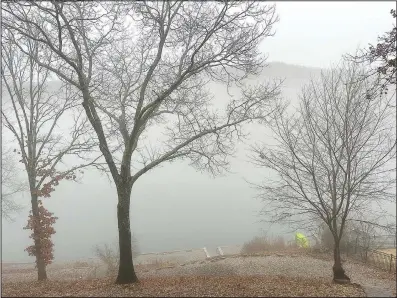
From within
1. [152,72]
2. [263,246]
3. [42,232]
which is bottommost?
[263,246]

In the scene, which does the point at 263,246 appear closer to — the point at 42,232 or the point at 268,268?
the point at 268,268

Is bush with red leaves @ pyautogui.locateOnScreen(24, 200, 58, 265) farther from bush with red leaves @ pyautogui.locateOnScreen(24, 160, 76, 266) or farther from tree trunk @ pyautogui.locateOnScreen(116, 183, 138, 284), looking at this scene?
tree trunk @ pyautogui.locateOnScreen(116, 183, 138, 284)

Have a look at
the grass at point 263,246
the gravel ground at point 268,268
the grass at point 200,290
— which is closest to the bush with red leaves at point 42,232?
the gravel ground at point 268,268

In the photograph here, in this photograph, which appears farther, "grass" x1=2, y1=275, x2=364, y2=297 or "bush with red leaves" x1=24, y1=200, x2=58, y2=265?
"bush with red leaves" x1=24, y1=200, x2=58, y2=265

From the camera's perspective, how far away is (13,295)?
899 cm

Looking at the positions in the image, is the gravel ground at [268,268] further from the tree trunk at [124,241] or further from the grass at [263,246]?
the grass at [263,246]

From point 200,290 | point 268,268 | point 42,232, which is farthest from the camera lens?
point 268,268

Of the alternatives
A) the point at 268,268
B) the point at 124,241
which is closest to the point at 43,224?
the point at 124,241

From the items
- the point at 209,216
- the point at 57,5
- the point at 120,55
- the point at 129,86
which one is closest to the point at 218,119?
the point at 129,86

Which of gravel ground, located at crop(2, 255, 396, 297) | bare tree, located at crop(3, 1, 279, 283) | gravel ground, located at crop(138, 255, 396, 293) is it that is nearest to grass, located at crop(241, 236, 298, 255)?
gravel ground, located at crop(2, 255, 396, 297)

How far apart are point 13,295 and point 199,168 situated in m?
6.83

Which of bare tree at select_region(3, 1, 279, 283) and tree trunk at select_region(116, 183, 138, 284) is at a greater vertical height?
bare tree at select_region(3, 1, 279, 283)

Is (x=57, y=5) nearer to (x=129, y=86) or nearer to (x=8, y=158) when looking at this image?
(x=129, y=86)

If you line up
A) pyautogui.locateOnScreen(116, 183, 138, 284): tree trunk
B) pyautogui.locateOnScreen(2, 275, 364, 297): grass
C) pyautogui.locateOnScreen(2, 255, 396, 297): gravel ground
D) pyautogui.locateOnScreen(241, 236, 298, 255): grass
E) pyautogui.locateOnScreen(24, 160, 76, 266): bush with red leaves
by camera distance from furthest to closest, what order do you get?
pyautogui.locateOnScreen(241, 236, 298, 255): grass, pyautogui.locateOnScreen(2, 255, 396, 297): gravel ground, pyautogui.locateOnScreen(24, 160, 76, 266): bush with red leaves, pyautogui.locateOnScreen(116, 183, 138, 284): tree trunk, pyautogui.locateOnScreen(2, 275, 364, 297): grass
